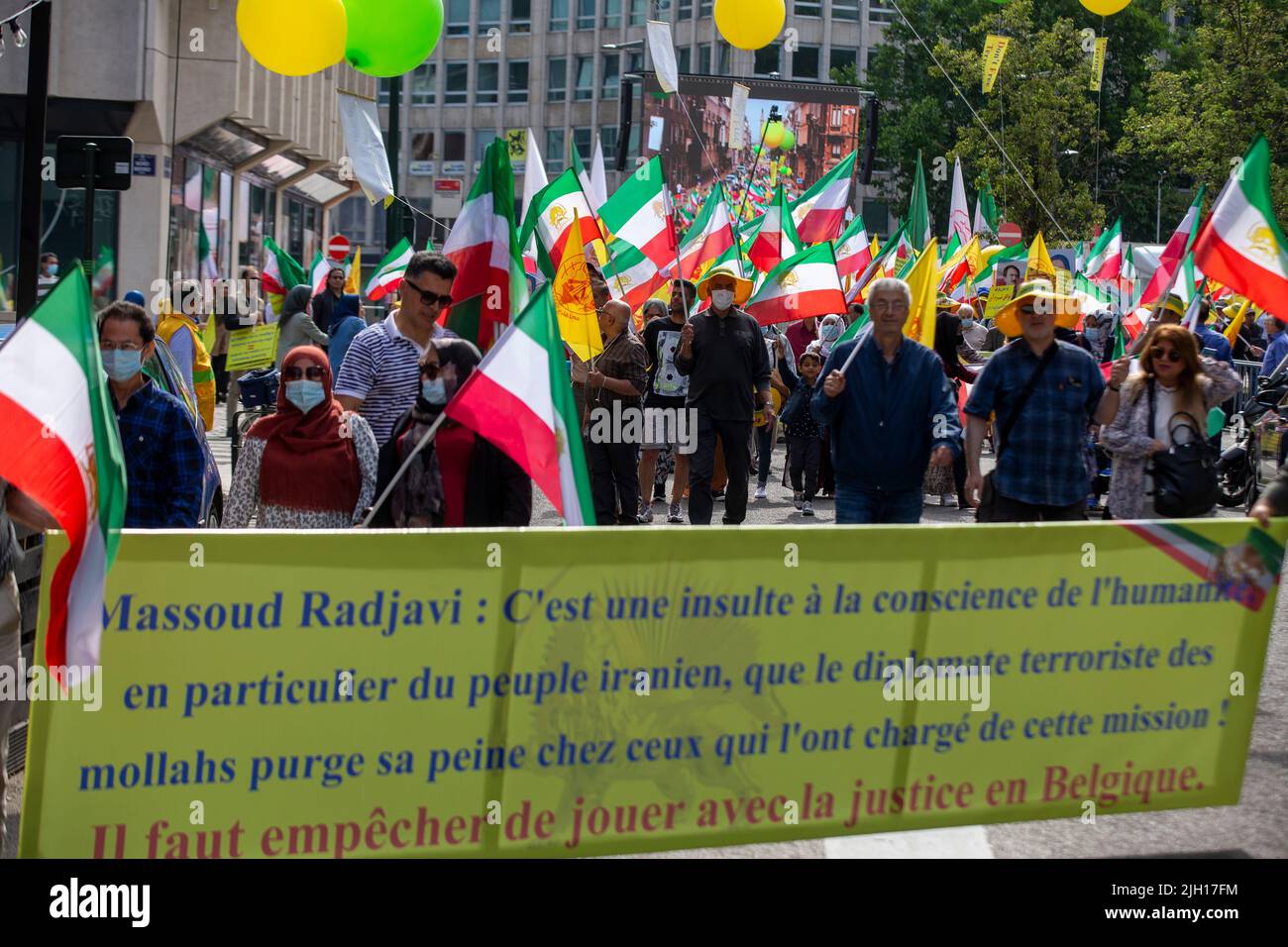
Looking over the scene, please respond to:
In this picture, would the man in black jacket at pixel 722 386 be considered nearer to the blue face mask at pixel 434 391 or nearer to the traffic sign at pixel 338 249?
the blue face mask at pixel 434 391

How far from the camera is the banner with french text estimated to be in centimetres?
470

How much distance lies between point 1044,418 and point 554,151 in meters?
83.7

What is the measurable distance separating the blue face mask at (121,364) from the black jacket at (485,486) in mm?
951

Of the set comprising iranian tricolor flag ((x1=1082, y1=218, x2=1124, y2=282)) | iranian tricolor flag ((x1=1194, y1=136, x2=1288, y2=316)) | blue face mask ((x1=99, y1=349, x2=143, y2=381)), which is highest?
iranian tricolor flag ((x1=1082, y1=218, x2=1124, y2=282))

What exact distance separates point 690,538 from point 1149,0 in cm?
7094

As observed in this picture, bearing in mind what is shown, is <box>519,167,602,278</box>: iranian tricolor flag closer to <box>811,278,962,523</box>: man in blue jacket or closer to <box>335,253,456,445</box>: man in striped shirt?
<box>811,278,962,523</box>: man in blue jacket

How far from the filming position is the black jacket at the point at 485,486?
6418mm

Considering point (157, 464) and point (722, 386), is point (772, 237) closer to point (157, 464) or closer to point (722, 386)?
point (722, 386)

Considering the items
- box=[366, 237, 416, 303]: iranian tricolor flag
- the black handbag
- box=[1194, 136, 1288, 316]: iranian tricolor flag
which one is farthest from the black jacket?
box=[366, 237, 416, 303]: iranian tricolor flag

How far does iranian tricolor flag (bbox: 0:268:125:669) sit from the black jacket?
172 centimetres

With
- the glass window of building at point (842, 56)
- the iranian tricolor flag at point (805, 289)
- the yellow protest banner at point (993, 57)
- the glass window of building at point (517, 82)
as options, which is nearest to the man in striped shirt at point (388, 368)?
the iranian tricolor flag at point (805, 289)

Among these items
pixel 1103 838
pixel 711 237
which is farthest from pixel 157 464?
pixel 711 237

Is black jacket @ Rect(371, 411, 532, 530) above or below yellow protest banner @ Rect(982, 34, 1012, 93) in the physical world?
below
